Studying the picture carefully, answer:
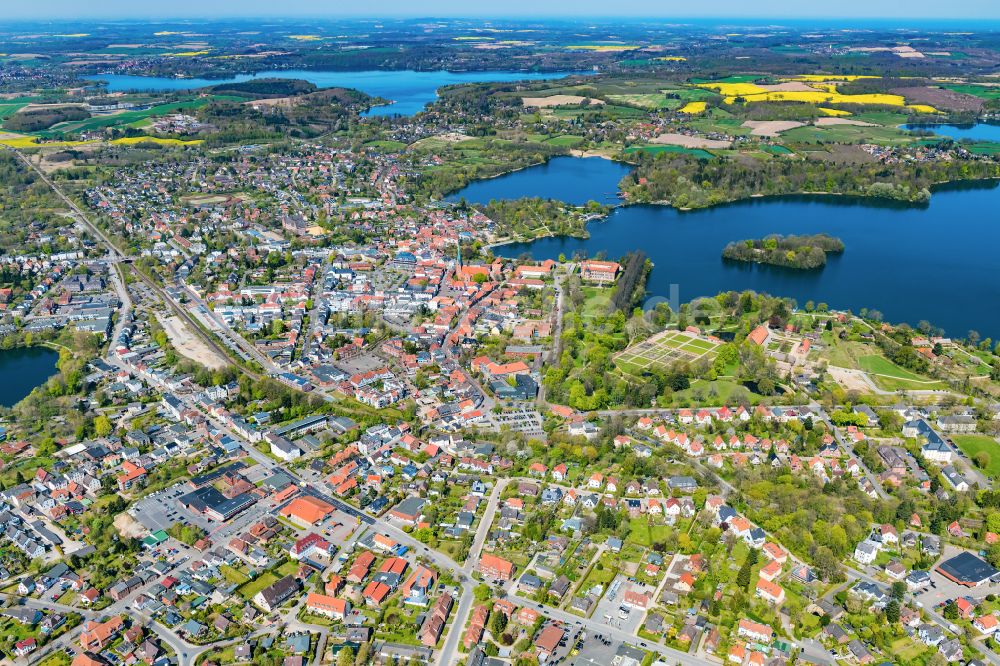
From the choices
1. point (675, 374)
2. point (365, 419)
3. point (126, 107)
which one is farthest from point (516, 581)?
point (126, 107)

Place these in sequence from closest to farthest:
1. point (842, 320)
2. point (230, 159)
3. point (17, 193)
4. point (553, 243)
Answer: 1. point (842, 320)
2. point (553, 243)
3. point (17, 193)
4. point (230, 159)

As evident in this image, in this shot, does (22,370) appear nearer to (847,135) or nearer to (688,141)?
(688,141)

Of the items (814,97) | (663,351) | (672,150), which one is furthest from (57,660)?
(814,97)

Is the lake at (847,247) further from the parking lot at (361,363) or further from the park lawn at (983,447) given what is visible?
the parking lot at (361,363)

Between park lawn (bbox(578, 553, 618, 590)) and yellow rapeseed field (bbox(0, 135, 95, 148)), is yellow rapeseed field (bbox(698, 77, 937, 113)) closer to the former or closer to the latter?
yellow rapeseed field (bbox(0, 135, 95, 148))

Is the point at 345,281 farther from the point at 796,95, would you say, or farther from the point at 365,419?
the point at 796,95

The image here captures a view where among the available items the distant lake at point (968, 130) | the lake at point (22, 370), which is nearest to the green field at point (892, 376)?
the lake at point (22, 370)
